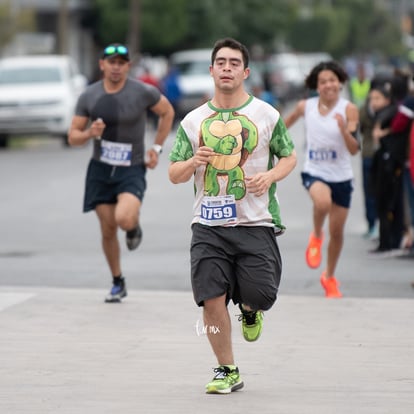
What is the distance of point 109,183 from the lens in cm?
1069

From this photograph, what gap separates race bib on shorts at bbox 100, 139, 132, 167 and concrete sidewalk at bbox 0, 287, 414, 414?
1.10 m

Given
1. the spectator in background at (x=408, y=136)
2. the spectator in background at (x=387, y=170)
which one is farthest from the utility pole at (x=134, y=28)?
the spectator in background at (x=408, y=136)

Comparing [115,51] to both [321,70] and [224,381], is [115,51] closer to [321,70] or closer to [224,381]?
[321,70]

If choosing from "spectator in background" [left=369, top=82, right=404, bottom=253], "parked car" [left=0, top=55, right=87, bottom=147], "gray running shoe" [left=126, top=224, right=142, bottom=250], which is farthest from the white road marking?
"parked car" [left=0, top=55, right=87, bottom=147]

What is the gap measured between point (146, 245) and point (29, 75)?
17715 mm

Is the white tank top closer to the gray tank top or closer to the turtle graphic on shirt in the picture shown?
the gray tank top

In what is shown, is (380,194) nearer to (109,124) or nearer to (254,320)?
(109,124)

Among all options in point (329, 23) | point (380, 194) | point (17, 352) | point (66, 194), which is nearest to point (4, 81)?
point (66, 194)

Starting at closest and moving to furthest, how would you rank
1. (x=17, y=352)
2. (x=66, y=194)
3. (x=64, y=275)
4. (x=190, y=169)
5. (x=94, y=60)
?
(x=190, y=169)
(x=17, y=352)
(x=64, y=275)
(x=66, y=194)
(x=94, y=60)

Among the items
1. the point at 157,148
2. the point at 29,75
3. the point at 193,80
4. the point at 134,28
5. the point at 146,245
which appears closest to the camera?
the point at 157,148

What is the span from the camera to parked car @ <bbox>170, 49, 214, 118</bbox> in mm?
41969

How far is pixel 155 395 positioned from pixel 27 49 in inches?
1856

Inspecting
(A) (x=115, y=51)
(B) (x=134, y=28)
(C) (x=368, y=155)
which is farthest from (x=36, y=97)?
(B) (x=134, y=28)

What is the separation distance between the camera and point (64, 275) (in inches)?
505
